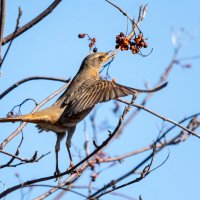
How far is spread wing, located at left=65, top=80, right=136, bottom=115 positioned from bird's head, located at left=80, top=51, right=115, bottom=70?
0.53m

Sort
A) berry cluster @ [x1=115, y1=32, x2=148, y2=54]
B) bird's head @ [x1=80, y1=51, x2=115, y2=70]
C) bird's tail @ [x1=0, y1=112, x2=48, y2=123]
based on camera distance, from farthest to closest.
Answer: bird's head @ [x1=80, y1=51, x2=115, y2=70] < berry cluster @ [x1=115, y1=32, x2=148, y2=54] < bird's tail @ [x1=0, y1=112, x2=48, y2=123]

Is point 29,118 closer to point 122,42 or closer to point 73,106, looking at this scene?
point 73,106

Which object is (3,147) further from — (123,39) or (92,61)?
(92,61)

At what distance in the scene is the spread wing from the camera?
4438mm

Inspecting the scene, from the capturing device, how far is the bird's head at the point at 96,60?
5758 mm

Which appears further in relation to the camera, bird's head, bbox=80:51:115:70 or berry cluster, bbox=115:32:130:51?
bird's head, bbox=80:51:115:70

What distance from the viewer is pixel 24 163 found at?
328 cm

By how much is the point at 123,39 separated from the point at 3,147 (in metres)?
1.57

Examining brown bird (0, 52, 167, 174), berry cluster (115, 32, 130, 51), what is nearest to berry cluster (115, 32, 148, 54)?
berry cluster (115, 32, 130, 51)

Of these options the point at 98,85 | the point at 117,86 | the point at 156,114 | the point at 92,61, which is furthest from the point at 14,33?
the point at 92,61

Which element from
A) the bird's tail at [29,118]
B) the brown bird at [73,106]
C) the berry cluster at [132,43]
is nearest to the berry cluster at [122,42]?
the berry cluster at [132,43]

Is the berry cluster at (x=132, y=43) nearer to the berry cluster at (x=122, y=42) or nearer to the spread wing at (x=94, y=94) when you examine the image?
the berry cluster at (x=122, y=42)

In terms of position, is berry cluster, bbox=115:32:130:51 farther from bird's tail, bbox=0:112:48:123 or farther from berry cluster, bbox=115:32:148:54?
bird's tail, bbox=0:112:48:123

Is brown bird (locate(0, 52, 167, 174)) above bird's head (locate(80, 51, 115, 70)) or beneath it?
beneath
